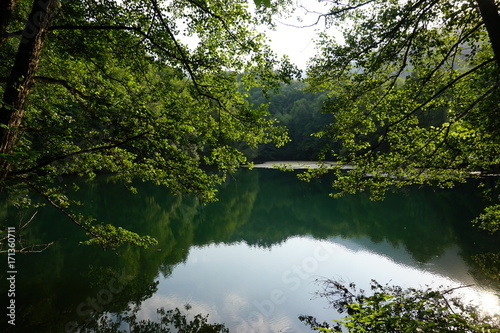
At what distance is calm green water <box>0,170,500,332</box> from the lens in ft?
29.3

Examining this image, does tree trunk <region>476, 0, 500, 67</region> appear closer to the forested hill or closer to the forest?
the forest

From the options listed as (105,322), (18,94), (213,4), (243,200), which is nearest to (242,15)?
(213,4)

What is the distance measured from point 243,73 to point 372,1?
2.72 m

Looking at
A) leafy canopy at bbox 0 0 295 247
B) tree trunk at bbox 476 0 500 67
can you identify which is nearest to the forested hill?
leafy canopy at bbox 0 0 295 247

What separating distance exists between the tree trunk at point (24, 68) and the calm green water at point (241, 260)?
467cm

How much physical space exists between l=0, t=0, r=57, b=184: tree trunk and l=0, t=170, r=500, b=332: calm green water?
184 inches

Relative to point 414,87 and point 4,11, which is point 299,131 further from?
point 4,11

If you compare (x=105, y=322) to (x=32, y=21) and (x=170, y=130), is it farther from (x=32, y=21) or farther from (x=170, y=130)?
(x=32, y=21)

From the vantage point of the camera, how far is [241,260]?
14.0m

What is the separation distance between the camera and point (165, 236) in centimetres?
1647

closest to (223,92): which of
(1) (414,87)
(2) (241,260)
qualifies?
(1) (414,87)

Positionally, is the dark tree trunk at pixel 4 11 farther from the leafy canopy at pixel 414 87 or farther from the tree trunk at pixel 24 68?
the leafy canopy at pixel 414 87

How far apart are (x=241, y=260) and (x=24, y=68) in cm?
1183

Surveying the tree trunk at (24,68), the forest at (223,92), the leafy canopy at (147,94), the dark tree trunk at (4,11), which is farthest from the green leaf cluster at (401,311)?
the dark tree trunk at (4,11)
